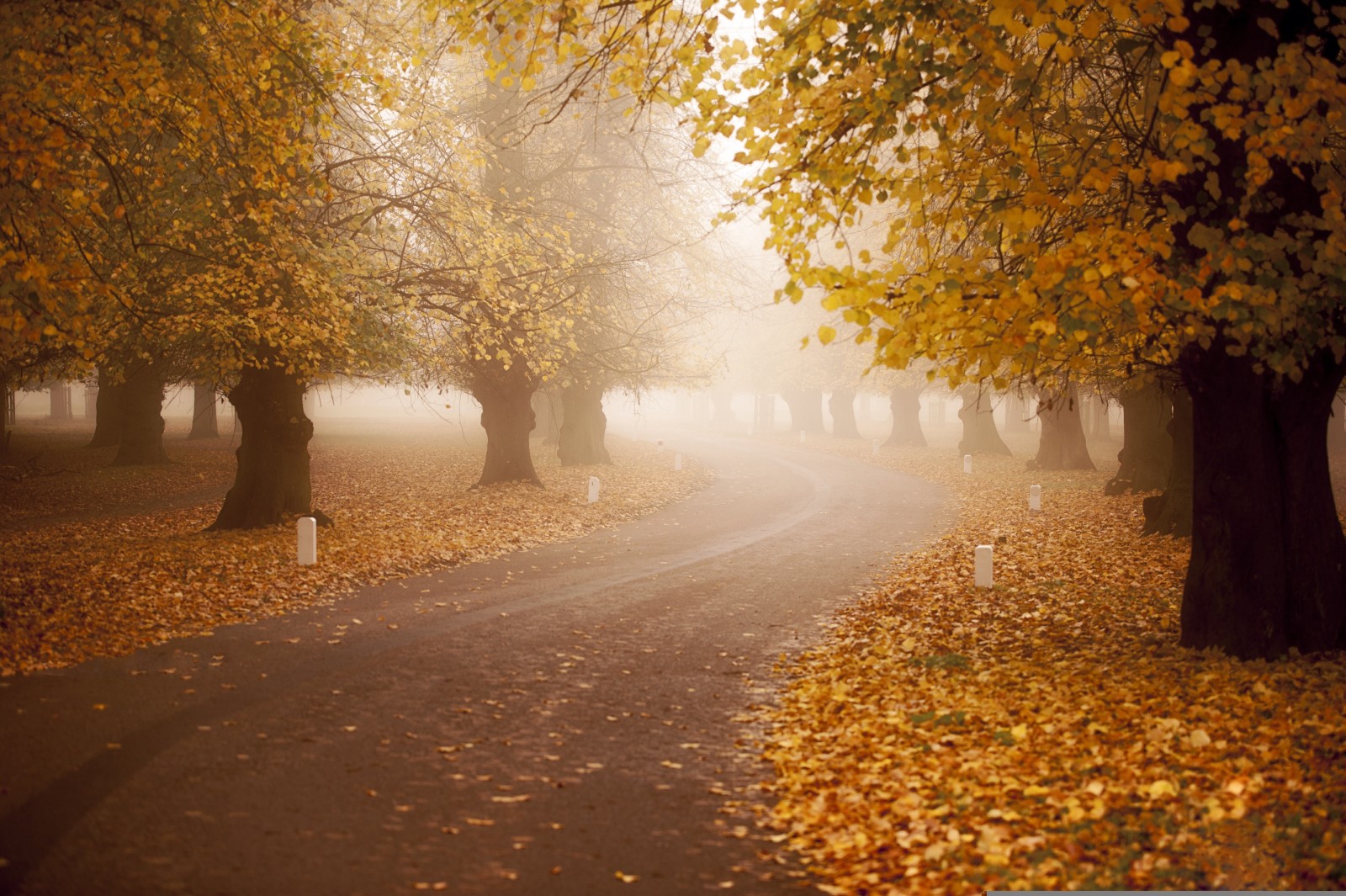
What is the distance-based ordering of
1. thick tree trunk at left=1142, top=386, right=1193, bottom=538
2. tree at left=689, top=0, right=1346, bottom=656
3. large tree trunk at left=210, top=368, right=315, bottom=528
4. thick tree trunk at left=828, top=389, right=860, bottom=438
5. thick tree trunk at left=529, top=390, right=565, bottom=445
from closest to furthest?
1. tree at left=689, top=0, right=1346, bottom=656
2. thick tree trunk at left=1142, top=386, right=1193, bottom=538
3. large tree trunk at left=210, top=368, right=315, bottom=528
4. thick tree trunk at left=529, top=390, right=565, bottom=445
5. thick tree trunk at left=828, top=389, right=860, bottom=438

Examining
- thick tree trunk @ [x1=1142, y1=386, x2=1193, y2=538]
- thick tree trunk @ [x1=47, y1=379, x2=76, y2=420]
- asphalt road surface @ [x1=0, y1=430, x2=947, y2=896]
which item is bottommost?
asphalt road surface @ [x1=0, y1=430, x2=947, y2=896]

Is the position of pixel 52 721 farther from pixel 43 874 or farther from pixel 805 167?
pixel 805 167

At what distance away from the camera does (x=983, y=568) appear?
12.1 metres

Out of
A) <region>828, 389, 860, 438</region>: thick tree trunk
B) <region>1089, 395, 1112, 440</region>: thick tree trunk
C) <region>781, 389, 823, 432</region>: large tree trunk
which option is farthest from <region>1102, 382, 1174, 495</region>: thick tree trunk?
<region>781, 389, 823, 432</region>: large tree trunk

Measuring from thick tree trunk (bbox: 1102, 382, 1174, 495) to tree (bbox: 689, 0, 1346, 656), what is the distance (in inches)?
501

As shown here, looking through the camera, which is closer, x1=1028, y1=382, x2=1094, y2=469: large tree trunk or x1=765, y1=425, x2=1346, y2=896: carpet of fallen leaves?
x1=765, y1=425, x2=1346, y2=896: carpet of fallen leaves

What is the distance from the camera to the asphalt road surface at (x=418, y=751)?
4680 mm

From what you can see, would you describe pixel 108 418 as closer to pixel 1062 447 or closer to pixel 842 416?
pixel 1062 447

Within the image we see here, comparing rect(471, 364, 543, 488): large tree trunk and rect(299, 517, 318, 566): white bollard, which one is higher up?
rect(471, 364, 543, 488): large tree trunk

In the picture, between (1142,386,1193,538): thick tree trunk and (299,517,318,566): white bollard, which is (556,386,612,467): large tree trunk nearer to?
(299,517,318,566): white bollard

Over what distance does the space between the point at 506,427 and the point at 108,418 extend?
17356 millimetres

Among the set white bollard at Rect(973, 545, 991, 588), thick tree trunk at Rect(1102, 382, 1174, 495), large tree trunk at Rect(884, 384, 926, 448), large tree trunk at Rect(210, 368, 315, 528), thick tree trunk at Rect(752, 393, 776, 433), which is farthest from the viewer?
thick tree trunk at Rect(752, 393, 776, 433)

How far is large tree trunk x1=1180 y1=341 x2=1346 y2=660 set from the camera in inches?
303

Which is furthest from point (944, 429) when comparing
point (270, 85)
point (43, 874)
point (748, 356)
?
point (43, 874)
